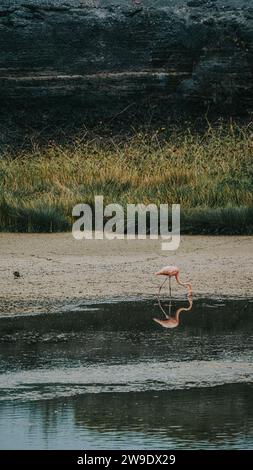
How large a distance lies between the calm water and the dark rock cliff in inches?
378

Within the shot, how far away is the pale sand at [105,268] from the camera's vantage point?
Result: 8.03 m

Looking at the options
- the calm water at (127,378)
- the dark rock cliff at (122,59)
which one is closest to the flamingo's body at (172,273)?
the calm water at (127,378)

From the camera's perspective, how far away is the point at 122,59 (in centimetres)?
1753

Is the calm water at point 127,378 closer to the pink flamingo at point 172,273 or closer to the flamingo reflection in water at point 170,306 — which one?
the flamingo reflection in water at point 170,306

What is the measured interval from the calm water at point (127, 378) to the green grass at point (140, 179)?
3.75 meters

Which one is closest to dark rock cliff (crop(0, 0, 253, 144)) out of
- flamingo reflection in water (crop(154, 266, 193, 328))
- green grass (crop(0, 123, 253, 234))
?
green grass (crop(0, 123, 253, 234))

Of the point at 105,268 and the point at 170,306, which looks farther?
the point at 105,268

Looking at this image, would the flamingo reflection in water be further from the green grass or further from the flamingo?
the green grass

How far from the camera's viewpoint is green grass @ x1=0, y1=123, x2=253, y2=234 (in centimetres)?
1137

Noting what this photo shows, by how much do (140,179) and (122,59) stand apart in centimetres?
466

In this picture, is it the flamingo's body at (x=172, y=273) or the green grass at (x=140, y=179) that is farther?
the green grass at (x=140, y=179)

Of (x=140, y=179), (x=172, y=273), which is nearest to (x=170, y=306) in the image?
(x=172, y=273)

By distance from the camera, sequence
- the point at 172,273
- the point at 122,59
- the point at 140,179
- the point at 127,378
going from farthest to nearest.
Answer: the point at 122,59, the point at 140,179, the point at 172,273, the point at 127,378

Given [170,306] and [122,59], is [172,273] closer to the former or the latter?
[170,306]
